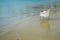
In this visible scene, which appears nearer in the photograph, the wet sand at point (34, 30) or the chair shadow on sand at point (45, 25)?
the wet sand at point (34, 30)

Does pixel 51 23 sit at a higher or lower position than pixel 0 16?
lower

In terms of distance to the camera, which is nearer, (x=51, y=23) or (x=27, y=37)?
(x=27, y=37)

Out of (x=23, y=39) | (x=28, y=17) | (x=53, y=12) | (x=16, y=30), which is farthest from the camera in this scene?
(x=28, y=17)

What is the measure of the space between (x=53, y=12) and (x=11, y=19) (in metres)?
0.65

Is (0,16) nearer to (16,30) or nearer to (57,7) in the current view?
(16,30)

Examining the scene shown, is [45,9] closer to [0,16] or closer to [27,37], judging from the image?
[27,37]

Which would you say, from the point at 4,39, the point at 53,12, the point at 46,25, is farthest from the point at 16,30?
the point at 53,12

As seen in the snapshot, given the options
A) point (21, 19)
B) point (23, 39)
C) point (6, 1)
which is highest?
point (6, 1)

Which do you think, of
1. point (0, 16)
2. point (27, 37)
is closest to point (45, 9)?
point (27, 37)

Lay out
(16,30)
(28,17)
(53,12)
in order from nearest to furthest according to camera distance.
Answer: (16,30) < (53,12) < (28,17)

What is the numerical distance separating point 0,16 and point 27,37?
0.58 meters

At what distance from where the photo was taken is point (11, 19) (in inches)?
69.9

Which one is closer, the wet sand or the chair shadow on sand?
the wet sand

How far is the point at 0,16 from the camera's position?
170 cm
